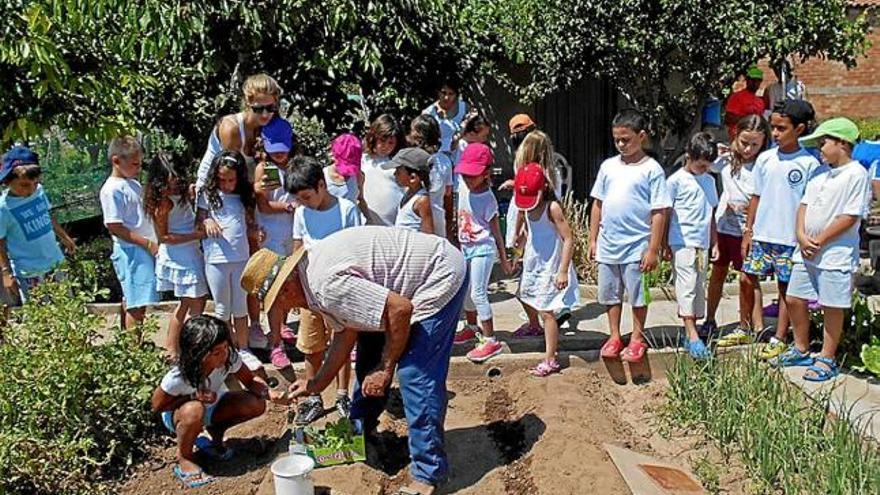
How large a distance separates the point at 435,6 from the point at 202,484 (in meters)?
5.23

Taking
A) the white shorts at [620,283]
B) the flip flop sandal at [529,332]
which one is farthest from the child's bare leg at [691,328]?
the flip flop sandal at [529,332]

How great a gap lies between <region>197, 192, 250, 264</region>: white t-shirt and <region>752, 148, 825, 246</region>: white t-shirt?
3.27m

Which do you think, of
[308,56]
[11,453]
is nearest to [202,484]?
[11,453]

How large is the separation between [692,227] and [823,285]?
89 centimetres

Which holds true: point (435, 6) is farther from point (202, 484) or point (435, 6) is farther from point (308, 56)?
point (202, 484)

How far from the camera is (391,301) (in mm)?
3850

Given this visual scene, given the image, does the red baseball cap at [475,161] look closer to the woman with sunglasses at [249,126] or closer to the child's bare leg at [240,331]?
the woman with sunglasses at [249,126]

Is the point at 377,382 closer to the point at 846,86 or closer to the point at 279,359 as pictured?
the point at 279,359

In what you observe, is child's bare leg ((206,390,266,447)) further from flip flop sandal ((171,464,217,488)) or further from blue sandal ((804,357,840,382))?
blue sandal ((804,357,840,382))

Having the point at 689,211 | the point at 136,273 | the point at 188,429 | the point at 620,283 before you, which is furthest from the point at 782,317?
the point at 136,273

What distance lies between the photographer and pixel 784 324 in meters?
5.98

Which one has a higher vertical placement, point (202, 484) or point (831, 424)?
point (831, 424)

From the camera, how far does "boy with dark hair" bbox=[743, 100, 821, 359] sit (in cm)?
567

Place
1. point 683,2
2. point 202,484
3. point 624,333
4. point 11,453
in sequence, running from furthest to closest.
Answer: point 683,2
point 624,333
point 202,484
point 11,453
